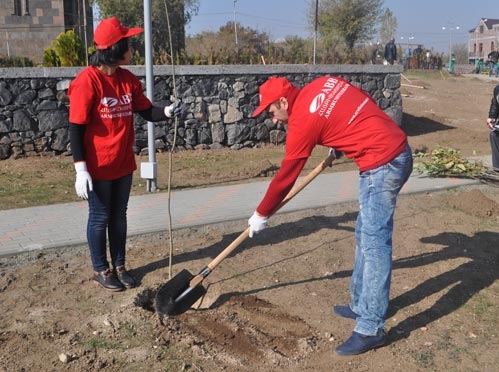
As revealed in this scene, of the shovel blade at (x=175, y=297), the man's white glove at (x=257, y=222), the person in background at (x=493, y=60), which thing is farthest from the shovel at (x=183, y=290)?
the person in background at (x=493, y=60)

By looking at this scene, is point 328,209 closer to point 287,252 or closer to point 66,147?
point 287,252

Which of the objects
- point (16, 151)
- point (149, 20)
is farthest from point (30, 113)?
point (149, 20)

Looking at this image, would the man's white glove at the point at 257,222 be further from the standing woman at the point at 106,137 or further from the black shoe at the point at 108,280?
the black shoe at the point at 108,280

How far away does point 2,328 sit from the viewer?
150 inches

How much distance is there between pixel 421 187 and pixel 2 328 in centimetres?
556

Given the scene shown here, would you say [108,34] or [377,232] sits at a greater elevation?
[108,34]

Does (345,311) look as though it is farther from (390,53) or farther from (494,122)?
(390,53)

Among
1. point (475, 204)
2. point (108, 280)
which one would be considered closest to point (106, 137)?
point (108, 280)

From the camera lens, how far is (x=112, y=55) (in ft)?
13.2

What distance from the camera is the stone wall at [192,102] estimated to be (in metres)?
9.20

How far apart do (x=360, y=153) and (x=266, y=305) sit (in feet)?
4.77

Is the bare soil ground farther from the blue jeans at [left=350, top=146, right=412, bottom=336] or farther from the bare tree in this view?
the bare tree

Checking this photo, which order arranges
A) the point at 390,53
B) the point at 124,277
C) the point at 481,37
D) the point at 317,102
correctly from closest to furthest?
the point at 317,102 < the point at 124,277 < the point at 390,53 < the point at 481,37

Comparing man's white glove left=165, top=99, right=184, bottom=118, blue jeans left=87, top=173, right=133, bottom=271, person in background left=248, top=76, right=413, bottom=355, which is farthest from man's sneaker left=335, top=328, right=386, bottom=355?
man's white glove left=165, top=99, right=184, bottom=118
